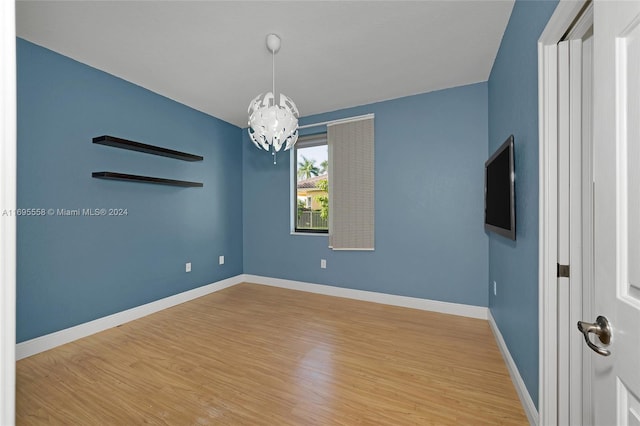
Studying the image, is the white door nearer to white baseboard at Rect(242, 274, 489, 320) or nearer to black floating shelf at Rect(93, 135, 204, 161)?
white baseboard at Rect(242, 274, 489, 320)

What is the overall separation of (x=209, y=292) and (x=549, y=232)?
13.2 feet

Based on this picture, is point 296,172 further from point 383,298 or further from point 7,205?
point 7,205

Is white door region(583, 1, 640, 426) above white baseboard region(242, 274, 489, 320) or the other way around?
above

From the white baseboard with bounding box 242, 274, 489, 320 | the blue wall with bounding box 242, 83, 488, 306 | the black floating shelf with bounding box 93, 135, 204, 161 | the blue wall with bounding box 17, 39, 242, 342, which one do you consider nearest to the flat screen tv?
the blue wall with bounding box 242, 83, 488, 306

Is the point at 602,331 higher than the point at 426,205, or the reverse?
the point at 426,205

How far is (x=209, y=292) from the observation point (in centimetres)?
412

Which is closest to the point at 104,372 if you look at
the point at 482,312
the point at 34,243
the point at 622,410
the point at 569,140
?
the point at 34,243

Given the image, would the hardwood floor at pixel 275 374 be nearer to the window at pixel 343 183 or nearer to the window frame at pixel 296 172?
the window at pixel 343 183

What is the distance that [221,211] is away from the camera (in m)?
4.37

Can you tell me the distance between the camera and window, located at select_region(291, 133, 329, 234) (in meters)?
4.29

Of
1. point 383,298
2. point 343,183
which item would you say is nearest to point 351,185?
point 343,183

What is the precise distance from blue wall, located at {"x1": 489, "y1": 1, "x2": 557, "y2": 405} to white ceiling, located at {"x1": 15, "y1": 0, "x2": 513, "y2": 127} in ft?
1.19

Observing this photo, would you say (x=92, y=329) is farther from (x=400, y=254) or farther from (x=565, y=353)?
(x=565, y=353)

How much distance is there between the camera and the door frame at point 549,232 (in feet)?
4.68
